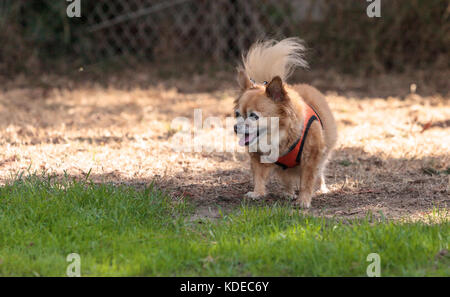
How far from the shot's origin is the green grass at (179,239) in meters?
2.84

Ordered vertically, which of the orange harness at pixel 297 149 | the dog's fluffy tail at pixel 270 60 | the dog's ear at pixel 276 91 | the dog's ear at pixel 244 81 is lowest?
the orange harness at pixel 297 149

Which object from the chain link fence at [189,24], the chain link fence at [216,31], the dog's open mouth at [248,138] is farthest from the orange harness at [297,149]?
the chain link fence at [189,24]

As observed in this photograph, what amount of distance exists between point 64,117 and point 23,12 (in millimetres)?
3285

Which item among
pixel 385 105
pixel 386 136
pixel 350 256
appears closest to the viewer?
pixel 350 256

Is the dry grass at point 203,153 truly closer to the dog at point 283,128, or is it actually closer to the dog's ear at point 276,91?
the dog at point 283,128

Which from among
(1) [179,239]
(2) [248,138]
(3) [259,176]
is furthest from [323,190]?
(1) [179,239]

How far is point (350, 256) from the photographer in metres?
2.86

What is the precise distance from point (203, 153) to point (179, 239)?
6.89 feet

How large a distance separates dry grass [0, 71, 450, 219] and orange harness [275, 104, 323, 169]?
294 mm

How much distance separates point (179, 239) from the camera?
315 cm

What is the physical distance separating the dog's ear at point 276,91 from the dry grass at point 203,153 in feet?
2.40
